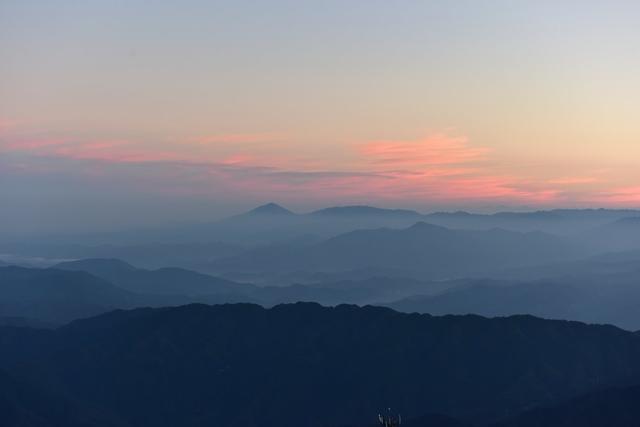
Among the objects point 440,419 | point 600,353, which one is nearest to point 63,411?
point 440,419

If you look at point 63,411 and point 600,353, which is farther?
point 600,353

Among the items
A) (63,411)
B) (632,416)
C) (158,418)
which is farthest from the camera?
(158,418)

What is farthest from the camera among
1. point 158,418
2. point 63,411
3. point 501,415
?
point 158,418

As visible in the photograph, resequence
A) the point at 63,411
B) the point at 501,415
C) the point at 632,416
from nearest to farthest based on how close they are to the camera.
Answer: the point at 632,416 → the point at 501,415 → the point at 63,411

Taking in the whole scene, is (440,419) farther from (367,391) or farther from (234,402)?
(234,402)

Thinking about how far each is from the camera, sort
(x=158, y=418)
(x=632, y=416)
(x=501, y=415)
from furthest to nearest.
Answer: (x=158, y=418)
(x=501, y=415)
(x=632, y=416)

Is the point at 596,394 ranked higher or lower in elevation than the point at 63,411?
higher

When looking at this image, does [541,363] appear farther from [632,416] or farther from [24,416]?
[24,416]

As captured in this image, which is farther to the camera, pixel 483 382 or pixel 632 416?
pixel 483 382

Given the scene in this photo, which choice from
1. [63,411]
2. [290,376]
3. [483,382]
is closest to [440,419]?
[483,382]
